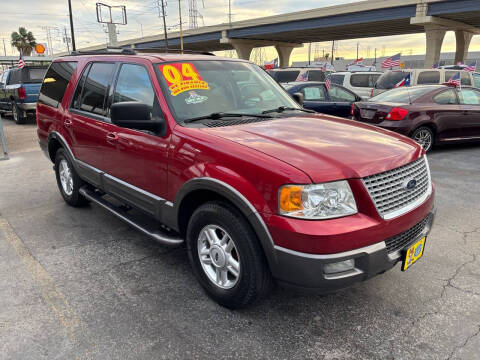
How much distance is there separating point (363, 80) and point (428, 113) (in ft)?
26.1

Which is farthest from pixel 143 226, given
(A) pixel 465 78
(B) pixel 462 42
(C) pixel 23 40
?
(C) pixel 23 40

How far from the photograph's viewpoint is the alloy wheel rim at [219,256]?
2.73 meters

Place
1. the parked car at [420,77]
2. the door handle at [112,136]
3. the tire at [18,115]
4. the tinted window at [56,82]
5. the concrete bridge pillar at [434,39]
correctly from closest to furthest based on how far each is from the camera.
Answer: the door handle at [112,136] → the tinted window at [56,82] → the parked car at [420,77] → the tire at [18,115] → the concrete bridge pillar at [434,39]

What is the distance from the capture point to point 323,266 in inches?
88.9

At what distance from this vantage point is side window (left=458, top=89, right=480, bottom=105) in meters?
8.52

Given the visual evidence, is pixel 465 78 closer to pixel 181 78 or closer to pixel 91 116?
pixel 181 78

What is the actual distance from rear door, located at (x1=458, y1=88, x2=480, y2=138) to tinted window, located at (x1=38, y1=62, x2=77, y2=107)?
7786 mm

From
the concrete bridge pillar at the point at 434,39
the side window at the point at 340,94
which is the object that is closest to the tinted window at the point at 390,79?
the side window at the point at 340,94

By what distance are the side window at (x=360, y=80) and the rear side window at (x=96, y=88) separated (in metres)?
13.0

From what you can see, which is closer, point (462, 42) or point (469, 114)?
point (469, 114)

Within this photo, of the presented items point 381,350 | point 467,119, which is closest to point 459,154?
point 467,119

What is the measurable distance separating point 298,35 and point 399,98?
43447mm

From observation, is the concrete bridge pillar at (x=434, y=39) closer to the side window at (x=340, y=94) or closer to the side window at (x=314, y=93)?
the side window at (x=340, y=94)

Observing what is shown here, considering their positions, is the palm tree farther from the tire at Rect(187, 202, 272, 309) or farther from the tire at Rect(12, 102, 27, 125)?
the tire at Rect(187, 202, 272, 309)
